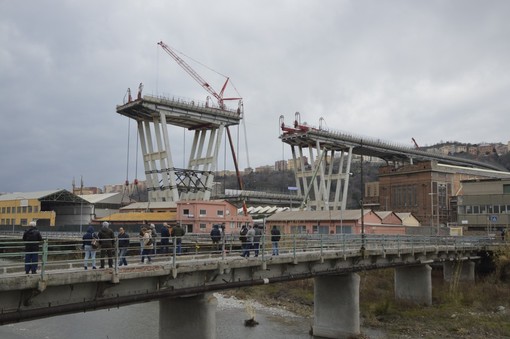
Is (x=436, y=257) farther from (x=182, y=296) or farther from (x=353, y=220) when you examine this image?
(x=182, y=296)

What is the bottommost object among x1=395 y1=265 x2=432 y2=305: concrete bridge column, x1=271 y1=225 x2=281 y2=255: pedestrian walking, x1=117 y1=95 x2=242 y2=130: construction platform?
x1=395 y1=265 x2=432 y2=305: concrete bridge column

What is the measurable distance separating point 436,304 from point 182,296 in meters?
24.9

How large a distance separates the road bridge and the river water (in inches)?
144

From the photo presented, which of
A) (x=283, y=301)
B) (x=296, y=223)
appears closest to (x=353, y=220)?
(x=296, y=223)

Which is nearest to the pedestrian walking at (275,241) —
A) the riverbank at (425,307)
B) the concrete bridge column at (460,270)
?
the riverbank at (425,307)

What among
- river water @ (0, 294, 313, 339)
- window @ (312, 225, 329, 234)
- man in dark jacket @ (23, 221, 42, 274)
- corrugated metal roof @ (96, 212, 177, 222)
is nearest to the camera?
man in dark jacket @ (23, 221, 42, 274)

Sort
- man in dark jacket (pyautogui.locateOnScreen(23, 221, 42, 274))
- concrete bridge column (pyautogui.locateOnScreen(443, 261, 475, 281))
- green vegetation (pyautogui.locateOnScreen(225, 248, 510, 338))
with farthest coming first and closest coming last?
1. concrete bridge column (pyautogui.locateOnScreen(443, 261, 475, 281))
2. green vegetation (pyautogui.locateOnScreen(225, 248, 510, 338))
3. man in dark jacket (pyautogui.locateOnScreen(23, 221, 42, 274))

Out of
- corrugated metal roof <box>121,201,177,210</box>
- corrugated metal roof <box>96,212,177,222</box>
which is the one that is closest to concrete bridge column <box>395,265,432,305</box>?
corrugated metal roof <box>96,212,177,222</box>

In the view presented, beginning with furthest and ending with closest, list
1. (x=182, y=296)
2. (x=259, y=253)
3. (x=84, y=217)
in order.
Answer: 1. (x=84, y=217)
2. (x=259, y=253)
3. (x=182, y=296)

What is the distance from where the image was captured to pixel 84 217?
3777 inches

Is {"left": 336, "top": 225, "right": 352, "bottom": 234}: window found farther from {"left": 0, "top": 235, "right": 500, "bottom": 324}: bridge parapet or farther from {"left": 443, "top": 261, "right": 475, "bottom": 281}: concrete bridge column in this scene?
{"left": 0, "top": 235, "right": 500, "bottom": 324}: bridge parapet

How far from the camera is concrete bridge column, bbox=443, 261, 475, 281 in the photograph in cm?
4233

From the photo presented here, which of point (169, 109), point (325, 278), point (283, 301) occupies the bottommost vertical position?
point (283, 301)

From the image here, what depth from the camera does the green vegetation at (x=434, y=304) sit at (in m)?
29.4
